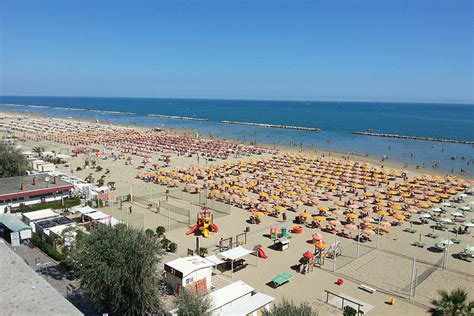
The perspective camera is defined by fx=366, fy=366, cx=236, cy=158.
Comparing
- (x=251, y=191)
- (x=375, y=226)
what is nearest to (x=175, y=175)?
(x=251, y=191)

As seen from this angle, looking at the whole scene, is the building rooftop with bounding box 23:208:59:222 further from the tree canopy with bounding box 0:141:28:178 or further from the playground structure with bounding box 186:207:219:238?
the tree canopy with bounding box 0:141:28:178

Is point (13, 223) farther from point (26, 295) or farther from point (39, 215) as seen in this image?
point (26, 295)

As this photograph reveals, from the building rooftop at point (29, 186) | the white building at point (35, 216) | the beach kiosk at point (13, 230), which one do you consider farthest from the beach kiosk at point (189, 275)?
the building rooftop at point (29, 186)

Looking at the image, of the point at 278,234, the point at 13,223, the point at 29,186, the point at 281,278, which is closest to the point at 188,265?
the point at 281,278

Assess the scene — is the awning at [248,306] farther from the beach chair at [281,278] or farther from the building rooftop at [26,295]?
the building rooftop at [26,295]

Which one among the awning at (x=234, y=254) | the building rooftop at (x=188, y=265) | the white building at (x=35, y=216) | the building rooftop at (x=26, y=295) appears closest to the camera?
the building rooftop at (x=26, y=295)

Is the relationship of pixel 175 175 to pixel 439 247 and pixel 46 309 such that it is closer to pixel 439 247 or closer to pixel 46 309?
pixel 439 247

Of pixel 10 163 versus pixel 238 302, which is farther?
pixel 10 163
